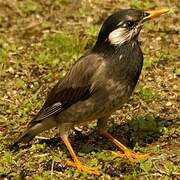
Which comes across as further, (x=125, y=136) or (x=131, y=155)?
(x=125, y=136)

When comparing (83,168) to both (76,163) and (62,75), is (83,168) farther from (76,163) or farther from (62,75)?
(62,75)

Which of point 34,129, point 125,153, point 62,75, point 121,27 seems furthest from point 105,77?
point 62,75

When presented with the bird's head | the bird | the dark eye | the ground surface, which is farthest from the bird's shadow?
the dark eye

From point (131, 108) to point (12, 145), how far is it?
1.53 metres

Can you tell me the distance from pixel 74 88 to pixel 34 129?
75 cm

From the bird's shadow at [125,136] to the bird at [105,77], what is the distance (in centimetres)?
37

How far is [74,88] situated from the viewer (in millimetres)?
6684

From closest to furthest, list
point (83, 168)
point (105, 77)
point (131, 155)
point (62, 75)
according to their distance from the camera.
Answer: point (105, 77)
point (83, 168)
point (131, 155)
point (62, 75)

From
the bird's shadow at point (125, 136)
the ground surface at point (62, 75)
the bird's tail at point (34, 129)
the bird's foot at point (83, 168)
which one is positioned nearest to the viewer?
the bird's foot at point (83, 168)

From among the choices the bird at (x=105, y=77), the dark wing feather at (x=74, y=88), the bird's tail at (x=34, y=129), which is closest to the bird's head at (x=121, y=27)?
the bird at (x=105, y=77)

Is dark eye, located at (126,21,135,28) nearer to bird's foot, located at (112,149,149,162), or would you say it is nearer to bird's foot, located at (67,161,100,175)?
bird's foot, located at (112,149,149,162)

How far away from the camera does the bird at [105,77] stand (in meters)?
6.45

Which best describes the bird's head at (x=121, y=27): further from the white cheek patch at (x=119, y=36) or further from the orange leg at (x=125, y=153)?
the orange leg at (x=125, y=153)

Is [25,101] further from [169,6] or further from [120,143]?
[169,6]
